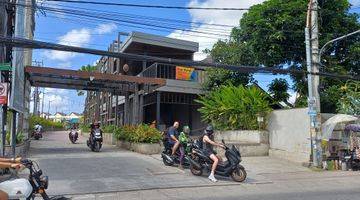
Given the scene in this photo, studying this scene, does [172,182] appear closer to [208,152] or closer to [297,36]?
[208,152]

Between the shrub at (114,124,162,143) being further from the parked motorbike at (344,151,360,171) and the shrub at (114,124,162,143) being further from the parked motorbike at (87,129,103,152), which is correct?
the parked motorbike at (344,151,360,171)

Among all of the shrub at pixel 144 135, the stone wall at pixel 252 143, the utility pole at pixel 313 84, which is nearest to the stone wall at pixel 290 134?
the stone wall at pixel 252 143

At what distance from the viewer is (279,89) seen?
26562 mm

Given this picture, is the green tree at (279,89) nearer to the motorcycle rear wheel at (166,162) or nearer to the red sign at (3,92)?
the motorcycle rear wheel at (166,162)

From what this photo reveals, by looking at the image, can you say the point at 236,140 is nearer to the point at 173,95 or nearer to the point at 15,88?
the point at 173,95

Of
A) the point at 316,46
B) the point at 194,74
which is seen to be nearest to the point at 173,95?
the point at 194,74

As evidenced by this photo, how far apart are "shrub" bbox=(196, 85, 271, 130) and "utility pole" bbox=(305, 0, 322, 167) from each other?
3.68 metres

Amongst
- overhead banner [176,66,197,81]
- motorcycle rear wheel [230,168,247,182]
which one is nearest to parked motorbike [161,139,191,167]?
motorcycle rear wheel [230,168,247,182]

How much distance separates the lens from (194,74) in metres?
31.4

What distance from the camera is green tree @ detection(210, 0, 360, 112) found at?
24.0 metres

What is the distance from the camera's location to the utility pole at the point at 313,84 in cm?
1888

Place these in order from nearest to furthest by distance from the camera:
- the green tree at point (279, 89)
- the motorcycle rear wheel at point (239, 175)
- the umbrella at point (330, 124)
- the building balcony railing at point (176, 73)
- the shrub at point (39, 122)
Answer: the motorcycle rear wheel at point (239, 175) < the umbrella at point (330, 124) < the green tree at point (279, 89) < the building balcony railing at point (176, 73) < the shrub at point (39, 122)

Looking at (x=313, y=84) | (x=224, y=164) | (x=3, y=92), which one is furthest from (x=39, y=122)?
(x=224, y=164)

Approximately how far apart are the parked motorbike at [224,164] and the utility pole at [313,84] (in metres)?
5.07
